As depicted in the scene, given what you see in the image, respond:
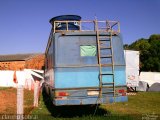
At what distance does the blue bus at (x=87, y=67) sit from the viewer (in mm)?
11086

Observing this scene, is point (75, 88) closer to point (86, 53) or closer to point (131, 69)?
point (86, 53)

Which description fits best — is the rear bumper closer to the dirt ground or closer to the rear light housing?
the rear light housing

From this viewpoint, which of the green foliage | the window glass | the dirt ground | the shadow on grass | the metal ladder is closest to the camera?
the metal ladder

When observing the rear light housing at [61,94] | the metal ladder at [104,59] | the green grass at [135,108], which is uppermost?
the metal ladder at [104,59]

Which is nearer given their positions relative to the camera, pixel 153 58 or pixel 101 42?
pixel 101 42

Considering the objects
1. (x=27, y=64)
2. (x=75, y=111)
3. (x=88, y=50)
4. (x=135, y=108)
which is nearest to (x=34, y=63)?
(x=27, y=64)

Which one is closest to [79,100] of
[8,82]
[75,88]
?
[75,88]

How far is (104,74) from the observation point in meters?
11.4

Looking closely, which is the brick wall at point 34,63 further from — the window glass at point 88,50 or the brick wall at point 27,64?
the window glass at point 88,50

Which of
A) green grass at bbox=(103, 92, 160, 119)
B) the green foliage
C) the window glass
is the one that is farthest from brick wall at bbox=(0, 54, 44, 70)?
the window glass

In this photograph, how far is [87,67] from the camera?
1135 cm

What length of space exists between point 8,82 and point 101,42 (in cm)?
2511

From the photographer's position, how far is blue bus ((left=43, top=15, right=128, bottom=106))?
36.4ft

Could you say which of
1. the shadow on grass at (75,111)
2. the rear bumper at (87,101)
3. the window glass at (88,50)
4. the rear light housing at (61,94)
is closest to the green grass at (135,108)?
the shadow on grass at (75,111)
